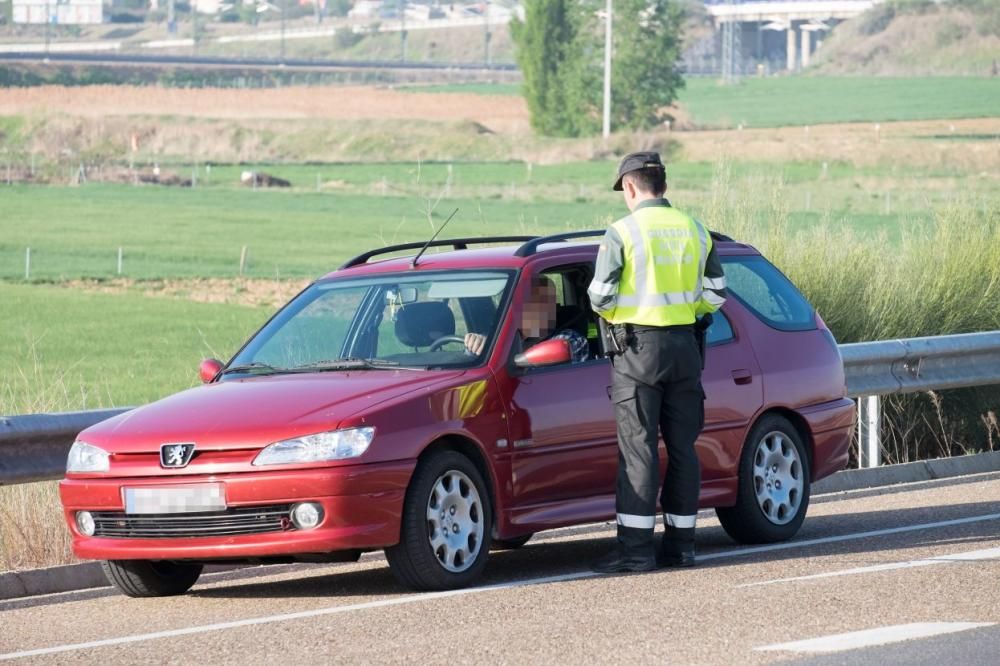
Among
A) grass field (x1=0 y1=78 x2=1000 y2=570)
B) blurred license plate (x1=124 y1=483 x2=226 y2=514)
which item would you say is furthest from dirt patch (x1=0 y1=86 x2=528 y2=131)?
blurred license plate (x1=124 y1=483 x2=226 y2=514)

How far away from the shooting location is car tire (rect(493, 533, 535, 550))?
978 cm

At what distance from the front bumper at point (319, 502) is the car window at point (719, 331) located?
2332mm

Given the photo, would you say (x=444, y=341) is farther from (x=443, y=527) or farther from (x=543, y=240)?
(x=443, y=527)

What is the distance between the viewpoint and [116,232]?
188ft

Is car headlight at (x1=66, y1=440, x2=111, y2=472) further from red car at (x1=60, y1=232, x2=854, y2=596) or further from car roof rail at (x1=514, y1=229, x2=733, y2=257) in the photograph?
car roof rail at (x1=514, y1=229, x2=733, y2=257)

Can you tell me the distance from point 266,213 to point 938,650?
62339 millimetres

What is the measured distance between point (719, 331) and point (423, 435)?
7.59ft

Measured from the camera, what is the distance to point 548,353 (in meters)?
8.89

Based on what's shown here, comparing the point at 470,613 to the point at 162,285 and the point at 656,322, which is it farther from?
the point at 162,285

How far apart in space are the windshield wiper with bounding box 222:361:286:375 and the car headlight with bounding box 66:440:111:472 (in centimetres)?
93

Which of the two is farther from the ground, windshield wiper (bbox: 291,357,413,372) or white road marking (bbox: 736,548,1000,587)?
windshield wiper (bbox: 291,357,413,372)

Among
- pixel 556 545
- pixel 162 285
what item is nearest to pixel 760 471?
pixel 556 545

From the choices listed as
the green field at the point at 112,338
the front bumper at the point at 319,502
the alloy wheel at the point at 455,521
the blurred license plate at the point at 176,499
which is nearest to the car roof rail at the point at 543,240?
the alloy wheel at the point at 455,521

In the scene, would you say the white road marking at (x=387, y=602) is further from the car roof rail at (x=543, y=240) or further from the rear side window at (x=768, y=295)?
the car roof rail at (x=543, y=240)
